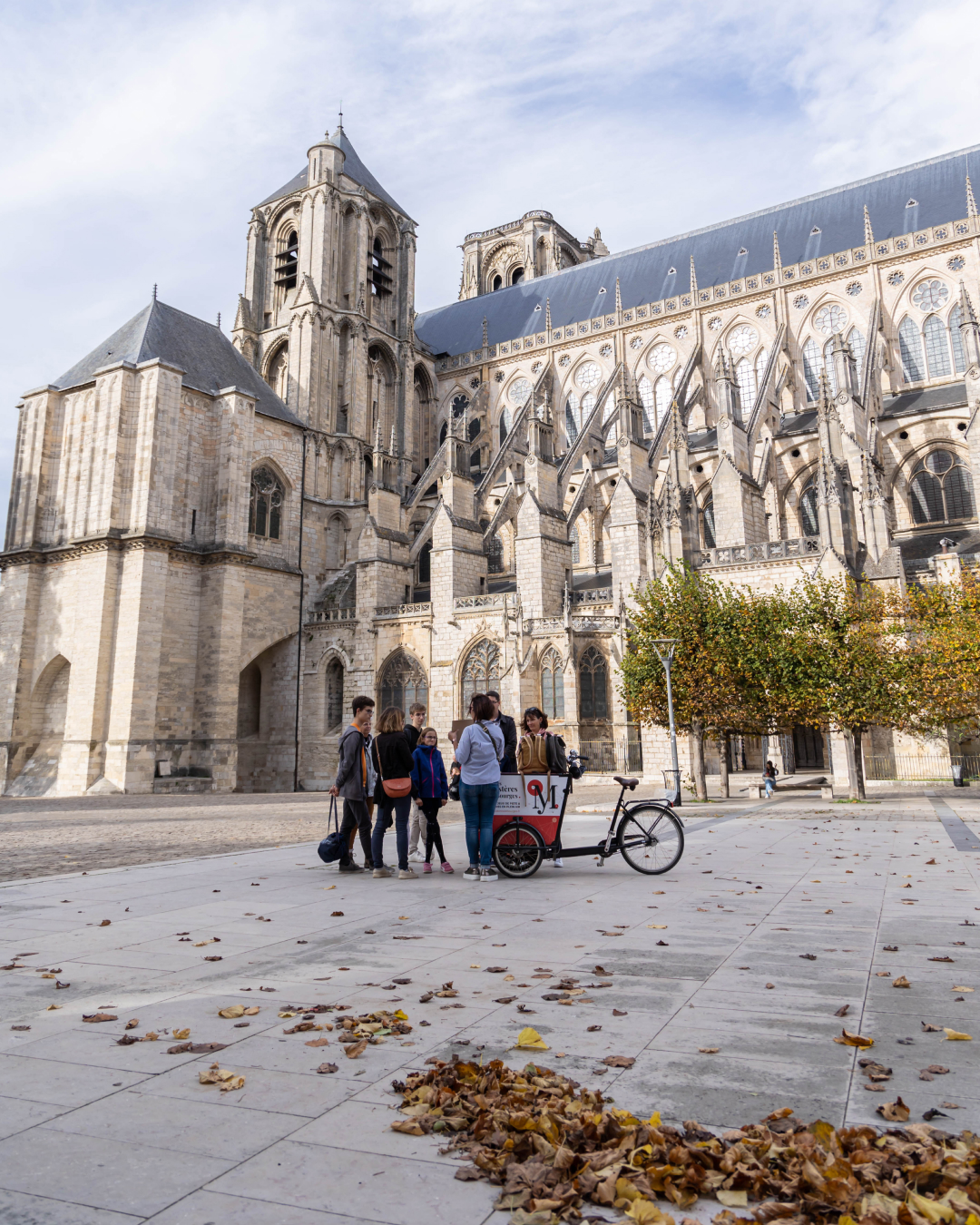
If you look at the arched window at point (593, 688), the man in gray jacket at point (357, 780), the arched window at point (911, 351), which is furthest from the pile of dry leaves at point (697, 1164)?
the arched window at point (911, 351)

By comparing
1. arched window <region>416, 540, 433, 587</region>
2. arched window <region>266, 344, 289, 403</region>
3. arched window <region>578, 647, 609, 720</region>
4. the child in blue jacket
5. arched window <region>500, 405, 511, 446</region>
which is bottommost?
the child in blue jacket

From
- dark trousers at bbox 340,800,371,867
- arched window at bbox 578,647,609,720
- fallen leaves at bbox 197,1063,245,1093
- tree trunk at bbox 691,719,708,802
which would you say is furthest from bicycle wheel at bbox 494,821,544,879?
arched window at bbox 578,647,609,720

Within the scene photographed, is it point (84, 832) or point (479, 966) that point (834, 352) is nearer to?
point (84, 832)

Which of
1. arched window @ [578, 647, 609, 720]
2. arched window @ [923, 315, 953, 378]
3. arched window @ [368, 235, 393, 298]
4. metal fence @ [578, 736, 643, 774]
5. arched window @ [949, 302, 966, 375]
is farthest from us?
arched window @ [368, 235, 393, 298]

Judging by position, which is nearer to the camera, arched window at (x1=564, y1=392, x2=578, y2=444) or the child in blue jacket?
the child in blue jacket

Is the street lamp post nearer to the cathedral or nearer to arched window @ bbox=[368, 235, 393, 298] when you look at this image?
the cathedral

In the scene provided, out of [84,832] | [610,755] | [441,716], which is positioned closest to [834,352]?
[610,755]

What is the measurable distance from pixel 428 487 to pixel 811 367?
16635mm

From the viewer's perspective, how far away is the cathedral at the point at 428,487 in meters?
26.7

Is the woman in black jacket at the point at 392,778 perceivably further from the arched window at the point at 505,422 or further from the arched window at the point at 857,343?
the arched window at the point at 505,422

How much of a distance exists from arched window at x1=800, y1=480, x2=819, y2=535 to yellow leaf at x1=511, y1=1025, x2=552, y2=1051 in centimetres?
2969

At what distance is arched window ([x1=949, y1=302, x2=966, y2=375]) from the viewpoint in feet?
103

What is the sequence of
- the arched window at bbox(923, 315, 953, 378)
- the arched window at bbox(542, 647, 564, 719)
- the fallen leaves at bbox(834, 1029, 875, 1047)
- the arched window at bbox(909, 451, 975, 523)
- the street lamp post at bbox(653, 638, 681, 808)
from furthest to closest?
the arched window at bbox(923, 315, 953, 378) < the arched window at bbox(909, 451, 975, 523) < the arched window at bbox(542, 647, 564, 719) < the street lamp post at bbox(653, 638, 681, 808) < the fallen leaves at bbox(834, 1029, 875, 1047)

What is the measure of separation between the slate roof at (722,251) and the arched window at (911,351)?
4737 millimetres
